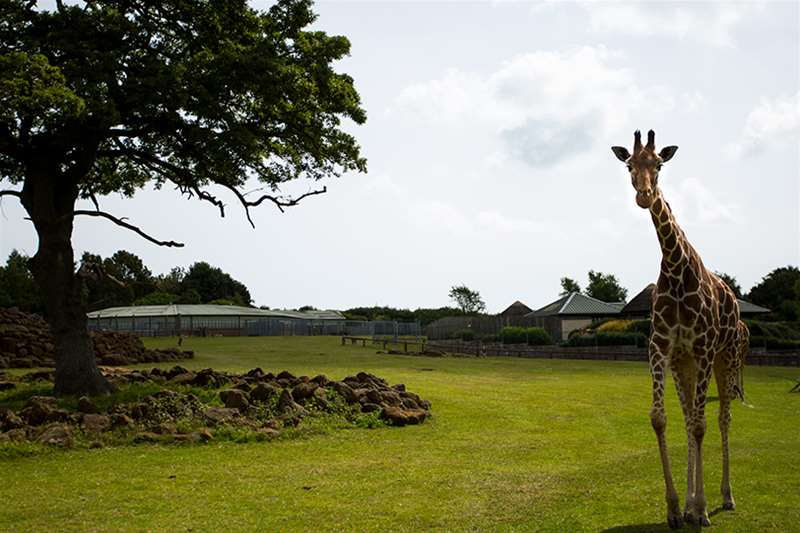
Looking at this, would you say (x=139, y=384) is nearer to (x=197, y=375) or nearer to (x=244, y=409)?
(x=197, y=375)

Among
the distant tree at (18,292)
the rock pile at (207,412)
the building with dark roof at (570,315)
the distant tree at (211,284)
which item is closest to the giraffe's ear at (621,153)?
the rock pile at (207,412)

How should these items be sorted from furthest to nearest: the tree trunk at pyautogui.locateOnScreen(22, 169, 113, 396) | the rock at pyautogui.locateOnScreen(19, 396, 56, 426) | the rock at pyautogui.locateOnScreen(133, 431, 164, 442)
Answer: the tree trunk at pyautogui.locateOnScreen(22, 169, 113, 396) < the rock at pyautogui.locateOnScreen(19, 396, 56, 426) < the rock at pyautogui.locateOnScreen(133, 431, 164, 442)

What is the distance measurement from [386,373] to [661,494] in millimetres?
17435

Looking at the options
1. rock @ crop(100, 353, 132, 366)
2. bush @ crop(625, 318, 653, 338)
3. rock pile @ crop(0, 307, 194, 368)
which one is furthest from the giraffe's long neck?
bush @ crop(625, 318, 653, 338)

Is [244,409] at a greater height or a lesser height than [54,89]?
lesser

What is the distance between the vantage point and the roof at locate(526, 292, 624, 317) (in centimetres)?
5131

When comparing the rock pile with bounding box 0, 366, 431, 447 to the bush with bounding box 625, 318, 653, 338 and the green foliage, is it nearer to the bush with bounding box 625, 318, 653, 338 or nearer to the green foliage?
the bush with bounding box 625, 318, 653, 338

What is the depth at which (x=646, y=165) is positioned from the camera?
6652mm

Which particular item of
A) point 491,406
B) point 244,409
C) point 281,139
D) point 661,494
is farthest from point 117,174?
point 661,494

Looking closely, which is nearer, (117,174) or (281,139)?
(281,139)

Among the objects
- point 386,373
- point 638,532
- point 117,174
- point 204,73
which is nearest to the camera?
point 638,532

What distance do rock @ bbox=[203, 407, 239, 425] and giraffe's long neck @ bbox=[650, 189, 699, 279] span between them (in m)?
8.51

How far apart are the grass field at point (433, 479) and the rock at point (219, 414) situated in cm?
109

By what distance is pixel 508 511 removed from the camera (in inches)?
299
